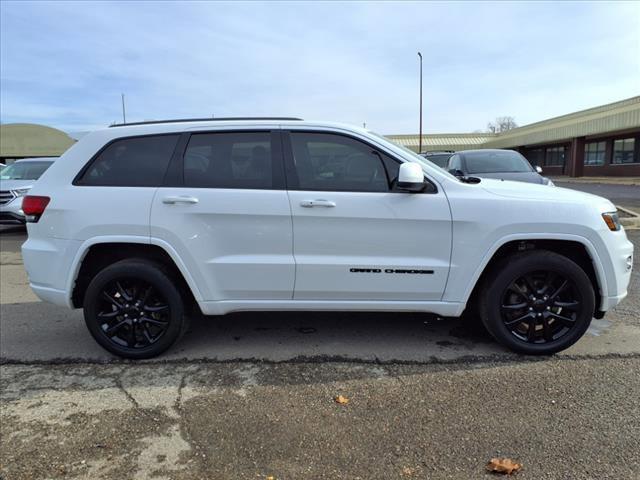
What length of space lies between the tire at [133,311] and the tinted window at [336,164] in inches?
56.1

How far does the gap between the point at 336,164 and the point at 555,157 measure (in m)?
42.8

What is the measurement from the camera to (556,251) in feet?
13.0

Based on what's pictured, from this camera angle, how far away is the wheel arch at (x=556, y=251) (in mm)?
3713

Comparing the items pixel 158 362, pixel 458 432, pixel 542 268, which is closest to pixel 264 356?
pixel 158 362

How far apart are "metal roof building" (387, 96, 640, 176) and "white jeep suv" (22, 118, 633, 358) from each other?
92.1 ft

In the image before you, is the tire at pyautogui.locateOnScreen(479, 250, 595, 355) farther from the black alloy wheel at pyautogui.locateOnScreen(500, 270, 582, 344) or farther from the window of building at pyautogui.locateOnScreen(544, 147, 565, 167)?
the window of building at pyautogui.locateOnScreen(544, 147, 565, 167)

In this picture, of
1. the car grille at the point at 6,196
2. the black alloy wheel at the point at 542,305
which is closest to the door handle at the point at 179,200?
the black alloy wheel at the point at 542,305

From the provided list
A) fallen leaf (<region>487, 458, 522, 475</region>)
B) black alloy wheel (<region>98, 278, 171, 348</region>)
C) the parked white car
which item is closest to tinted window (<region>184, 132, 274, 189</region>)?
black alloy wheel (<region>98, 278, 171, 348</region>)

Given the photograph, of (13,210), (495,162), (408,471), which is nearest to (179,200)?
(408,471)

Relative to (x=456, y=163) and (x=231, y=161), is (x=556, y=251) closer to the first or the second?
(x=231, y=161)

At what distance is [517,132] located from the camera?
4681 centimetres

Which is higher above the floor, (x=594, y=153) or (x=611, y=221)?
(x=594, y=153)

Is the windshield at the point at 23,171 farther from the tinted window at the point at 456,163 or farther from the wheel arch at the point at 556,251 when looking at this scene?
the wheel arch at the point at 556,251

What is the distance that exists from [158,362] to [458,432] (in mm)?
2407
